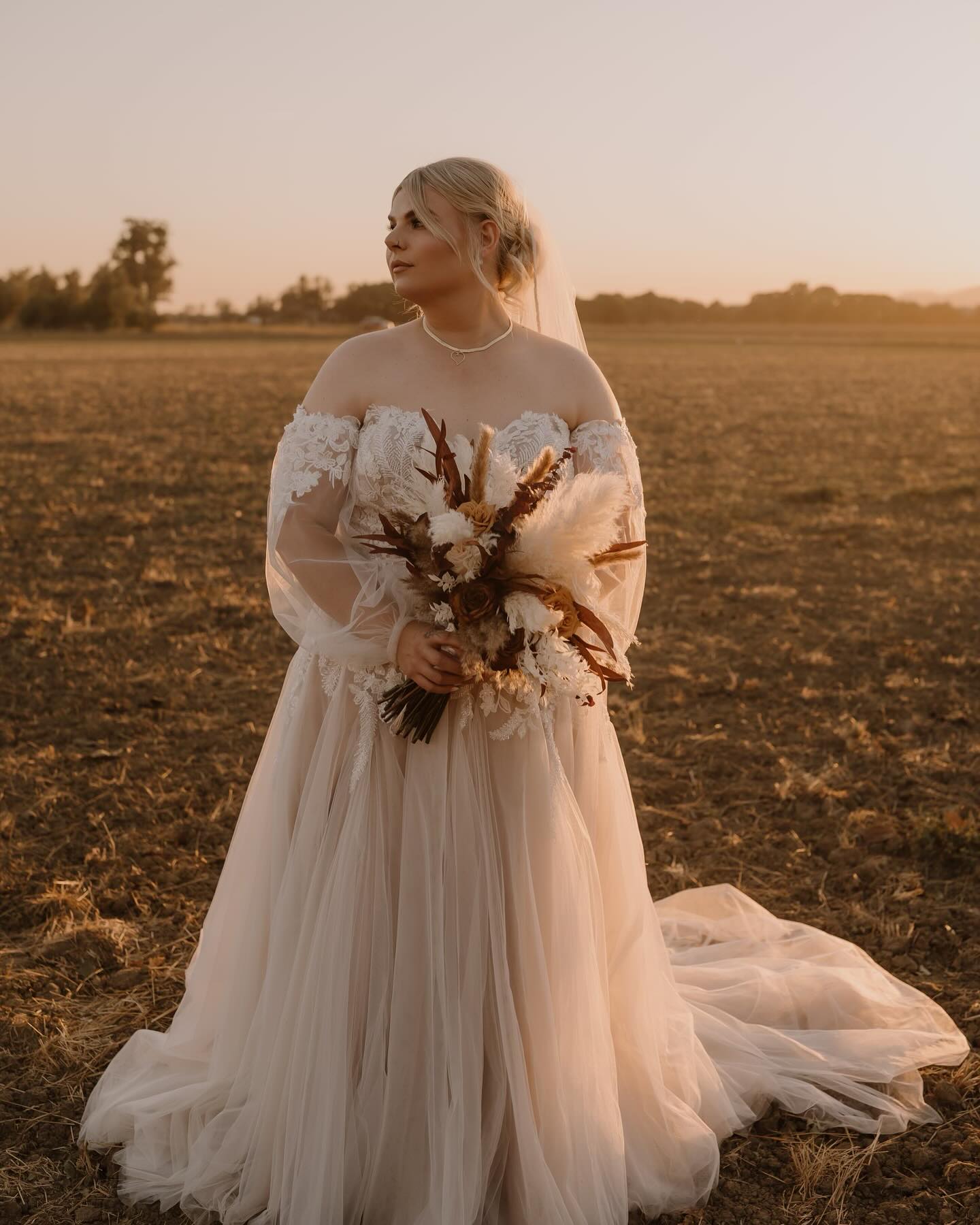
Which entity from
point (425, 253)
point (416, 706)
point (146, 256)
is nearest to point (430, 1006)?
point (416, 706)

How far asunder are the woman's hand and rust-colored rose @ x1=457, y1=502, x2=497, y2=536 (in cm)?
30

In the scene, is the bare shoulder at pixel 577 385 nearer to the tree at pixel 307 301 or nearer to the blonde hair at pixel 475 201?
the blonde hair at pixel 475 201

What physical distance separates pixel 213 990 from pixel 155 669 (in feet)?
15.1

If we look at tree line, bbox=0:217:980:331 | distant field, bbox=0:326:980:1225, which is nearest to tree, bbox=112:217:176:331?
tree line, bbox=0:217:980:331

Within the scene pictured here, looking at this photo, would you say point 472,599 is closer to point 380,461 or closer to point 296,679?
point 380,461

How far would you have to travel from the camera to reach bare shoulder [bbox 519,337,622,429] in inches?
123

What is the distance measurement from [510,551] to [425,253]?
0.84 m

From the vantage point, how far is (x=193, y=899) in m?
4.96

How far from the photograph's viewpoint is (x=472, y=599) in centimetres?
269

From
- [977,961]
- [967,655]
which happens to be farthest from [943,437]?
[977,961]

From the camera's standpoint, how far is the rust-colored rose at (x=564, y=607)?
2.72m

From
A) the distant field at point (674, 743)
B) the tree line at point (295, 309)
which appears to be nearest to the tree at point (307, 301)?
the tree line at point (295, 309)

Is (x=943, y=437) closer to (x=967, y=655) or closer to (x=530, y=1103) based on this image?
(x=967, y=655)

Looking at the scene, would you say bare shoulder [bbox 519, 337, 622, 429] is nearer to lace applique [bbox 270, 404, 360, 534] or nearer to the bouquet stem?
lace applique [bbox 270, 404, 360, 534]
